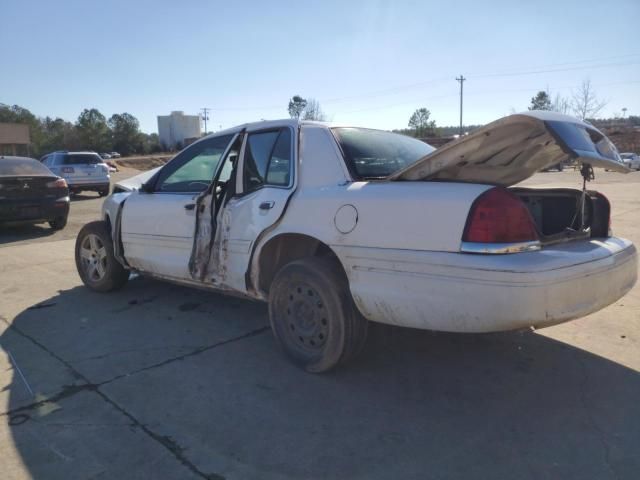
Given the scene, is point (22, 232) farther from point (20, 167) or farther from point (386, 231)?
point (386, 231)

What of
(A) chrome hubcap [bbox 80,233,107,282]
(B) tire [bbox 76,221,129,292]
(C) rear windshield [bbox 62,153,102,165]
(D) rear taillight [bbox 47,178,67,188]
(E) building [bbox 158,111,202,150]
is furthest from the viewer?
(E) building [bbox 158,111,202,150]

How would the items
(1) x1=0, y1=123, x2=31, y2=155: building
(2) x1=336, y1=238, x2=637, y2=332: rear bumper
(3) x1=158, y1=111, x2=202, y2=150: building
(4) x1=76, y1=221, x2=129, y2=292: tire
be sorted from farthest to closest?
(3) x1=158, y1=111, x2=202, y2=150: building → (1) x1=0, y1=123, x2=31, y2=155: building → (4) x1=76, y1=221, x2=129, y2=292: tire → (2) x1=336, y1=238, x2=637, y2=332: rear bumper

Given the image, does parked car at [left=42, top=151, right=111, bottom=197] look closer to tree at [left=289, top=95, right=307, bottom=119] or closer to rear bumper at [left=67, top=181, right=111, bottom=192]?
rear bumper at [left=67, top=181, right=111, bottom=192]

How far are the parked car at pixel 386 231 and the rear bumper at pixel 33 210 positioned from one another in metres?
6.08

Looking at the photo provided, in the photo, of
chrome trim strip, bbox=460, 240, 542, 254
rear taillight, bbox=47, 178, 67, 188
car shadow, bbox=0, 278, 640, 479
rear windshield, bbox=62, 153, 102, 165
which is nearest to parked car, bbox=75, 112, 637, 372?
chrome trim strip, bbox=460, 240, 542, 254

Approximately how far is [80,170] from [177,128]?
77932 millimetres

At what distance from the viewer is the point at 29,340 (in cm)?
415

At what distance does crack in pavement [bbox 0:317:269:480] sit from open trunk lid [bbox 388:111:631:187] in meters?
1.90

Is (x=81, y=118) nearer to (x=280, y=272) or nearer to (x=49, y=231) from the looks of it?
(x=49, y=231)

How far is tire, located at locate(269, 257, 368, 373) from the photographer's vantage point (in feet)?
10.6

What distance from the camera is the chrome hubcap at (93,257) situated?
17.9 ft

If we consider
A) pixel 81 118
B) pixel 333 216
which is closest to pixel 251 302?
pixel 333 216

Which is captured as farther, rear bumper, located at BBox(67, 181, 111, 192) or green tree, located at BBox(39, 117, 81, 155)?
green tree, located at BBox(39, 117, 81, 155)

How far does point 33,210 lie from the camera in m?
9.63
